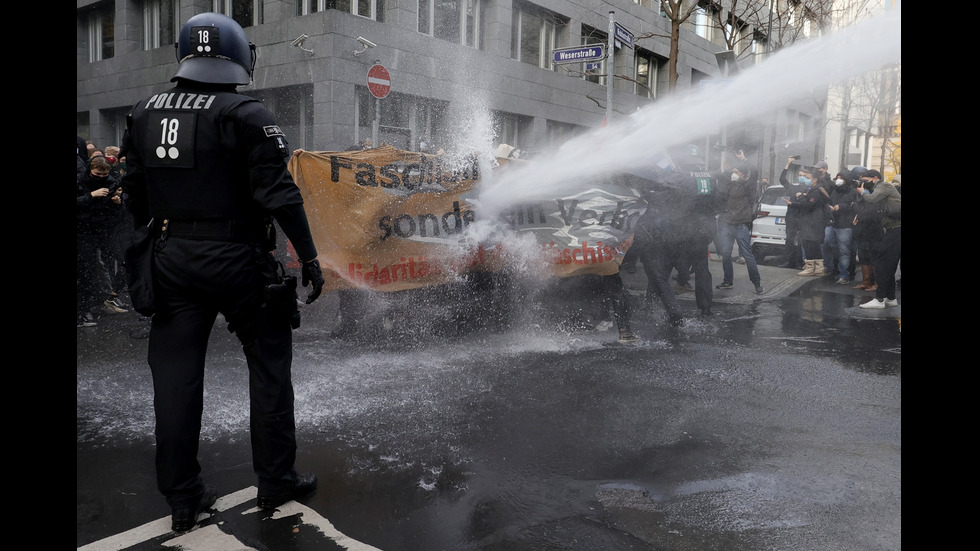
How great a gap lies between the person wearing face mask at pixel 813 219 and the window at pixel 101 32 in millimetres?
18494

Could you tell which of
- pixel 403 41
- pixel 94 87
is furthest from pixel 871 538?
pixel 94 87

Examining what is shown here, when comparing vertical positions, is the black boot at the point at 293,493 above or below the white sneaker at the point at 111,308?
below

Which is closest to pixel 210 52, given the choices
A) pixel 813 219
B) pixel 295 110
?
pixel 813 219

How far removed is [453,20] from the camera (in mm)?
16391

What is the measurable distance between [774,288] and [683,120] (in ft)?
13.8

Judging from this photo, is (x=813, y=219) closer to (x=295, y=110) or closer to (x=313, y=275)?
(x=295, y=110)

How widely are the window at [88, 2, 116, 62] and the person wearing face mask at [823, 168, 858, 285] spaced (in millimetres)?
19005

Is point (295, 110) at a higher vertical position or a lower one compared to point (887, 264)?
higher

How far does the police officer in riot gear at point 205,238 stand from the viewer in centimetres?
292

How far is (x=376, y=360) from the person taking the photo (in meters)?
5.61

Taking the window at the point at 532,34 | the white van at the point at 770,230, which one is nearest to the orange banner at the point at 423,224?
the white van at the point at 770,230

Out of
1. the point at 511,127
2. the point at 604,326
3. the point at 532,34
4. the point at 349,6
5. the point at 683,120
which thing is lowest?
the point at 604,326

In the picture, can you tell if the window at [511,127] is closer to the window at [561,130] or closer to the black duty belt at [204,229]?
the window at [561,130]
